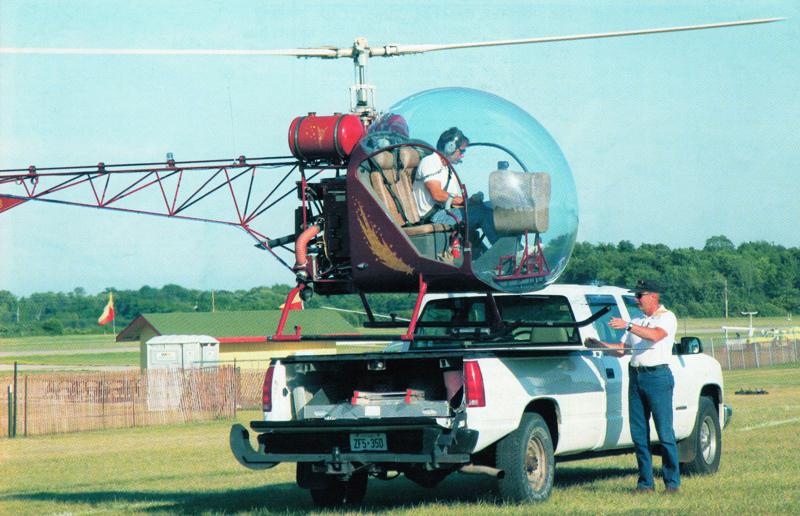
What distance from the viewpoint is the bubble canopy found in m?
8.19

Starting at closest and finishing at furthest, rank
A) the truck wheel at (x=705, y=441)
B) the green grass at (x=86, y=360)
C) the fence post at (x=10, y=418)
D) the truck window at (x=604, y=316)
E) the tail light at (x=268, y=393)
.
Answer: the tail light at (x=268, y=393)
the truck window at (x=604, y=316)
the truck wheel at (x=705, y=441)
the fence post at (x=10, y=418)
the green grass at (x=86, y=360)

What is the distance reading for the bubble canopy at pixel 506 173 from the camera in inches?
322

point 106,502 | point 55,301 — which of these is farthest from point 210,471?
point 55,301

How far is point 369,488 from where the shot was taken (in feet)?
34.1

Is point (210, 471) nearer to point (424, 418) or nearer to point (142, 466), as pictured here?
point (142, 466)

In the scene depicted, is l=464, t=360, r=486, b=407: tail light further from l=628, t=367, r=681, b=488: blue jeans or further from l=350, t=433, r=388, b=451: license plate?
l=628, t=367, r=681, b=488: blue jeans

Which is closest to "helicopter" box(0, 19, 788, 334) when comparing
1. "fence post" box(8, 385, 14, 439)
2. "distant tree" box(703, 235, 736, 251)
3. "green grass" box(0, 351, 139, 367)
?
"fence post" box(8, 385, 14, 439)

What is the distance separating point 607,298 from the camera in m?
9.97

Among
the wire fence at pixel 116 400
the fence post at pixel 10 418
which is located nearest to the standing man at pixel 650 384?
the wire fence at pixel 116 400

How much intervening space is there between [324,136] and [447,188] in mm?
1407

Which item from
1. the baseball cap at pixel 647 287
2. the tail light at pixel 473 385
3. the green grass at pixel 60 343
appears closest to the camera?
the tail light at pixel 473 385

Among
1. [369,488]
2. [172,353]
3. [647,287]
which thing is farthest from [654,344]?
[172,353]

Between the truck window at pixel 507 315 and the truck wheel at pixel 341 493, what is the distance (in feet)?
5.00

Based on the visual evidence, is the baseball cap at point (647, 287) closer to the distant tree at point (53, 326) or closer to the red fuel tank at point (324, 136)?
the red fuel tank at point (324, 136)
